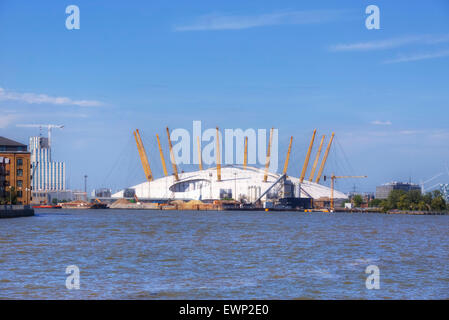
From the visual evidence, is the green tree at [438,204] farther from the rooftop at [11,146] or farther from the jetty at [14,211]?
the jetty at [14,211]

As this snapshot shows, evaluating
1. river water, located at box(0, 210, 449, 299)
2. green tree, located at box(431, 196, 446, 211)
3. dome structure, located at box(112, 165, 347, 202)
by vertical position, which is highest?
dome structure, located at box(112, 165, 347, 202)

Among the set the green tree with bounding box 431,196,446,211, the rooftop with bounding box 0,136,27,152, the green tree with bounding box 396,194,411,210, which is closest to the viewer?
the rooftop with bounding box 0,136,27,152

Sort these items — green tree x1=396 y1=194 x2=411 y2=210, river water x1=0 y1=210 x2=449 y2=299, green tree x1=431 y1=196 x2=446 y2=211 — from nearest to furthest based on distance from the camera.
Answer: river water x1=0 y1=210 x2=449 y2=299
green tree x1=431 y1=196 x2=446 y2=211
green tree x1=396 y1=194 x2=411 y2=210

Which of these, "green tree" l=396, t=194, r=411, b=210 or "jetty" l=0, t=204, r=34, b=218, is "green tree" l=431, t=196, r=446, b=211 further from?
"jetty" l=0, t=204, r=34, b=218

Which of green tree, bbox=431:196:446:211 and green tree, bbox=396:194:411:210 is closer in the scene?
green tree, bbox=431:196:446:211

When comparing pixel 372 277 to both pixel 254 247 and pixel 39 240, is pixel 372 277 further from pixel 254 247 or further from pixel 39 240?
pixel 39 240

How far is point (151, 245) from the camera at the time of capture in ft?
118

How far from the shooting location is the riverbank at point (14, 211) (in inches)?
2956

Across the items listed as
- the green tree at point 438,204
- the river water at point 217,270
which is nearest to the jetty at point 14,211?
the river water at point 217,270

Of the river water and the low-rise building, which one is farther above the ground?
the low-rise building

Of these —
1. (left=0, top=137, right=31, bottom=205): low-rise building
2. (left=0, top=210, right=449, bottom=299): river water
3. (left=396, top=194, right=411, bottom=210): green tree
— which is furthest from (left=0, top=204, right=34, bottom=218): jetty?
(left=396, top=194, right=411, bottom=210): green tree

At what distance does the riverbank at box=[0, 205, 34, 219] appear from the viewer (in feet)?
246

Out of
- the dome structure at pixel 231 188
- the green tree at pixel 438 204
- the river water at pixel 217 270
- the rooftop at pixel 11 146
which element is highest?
the rooftop at pixel 11 146
